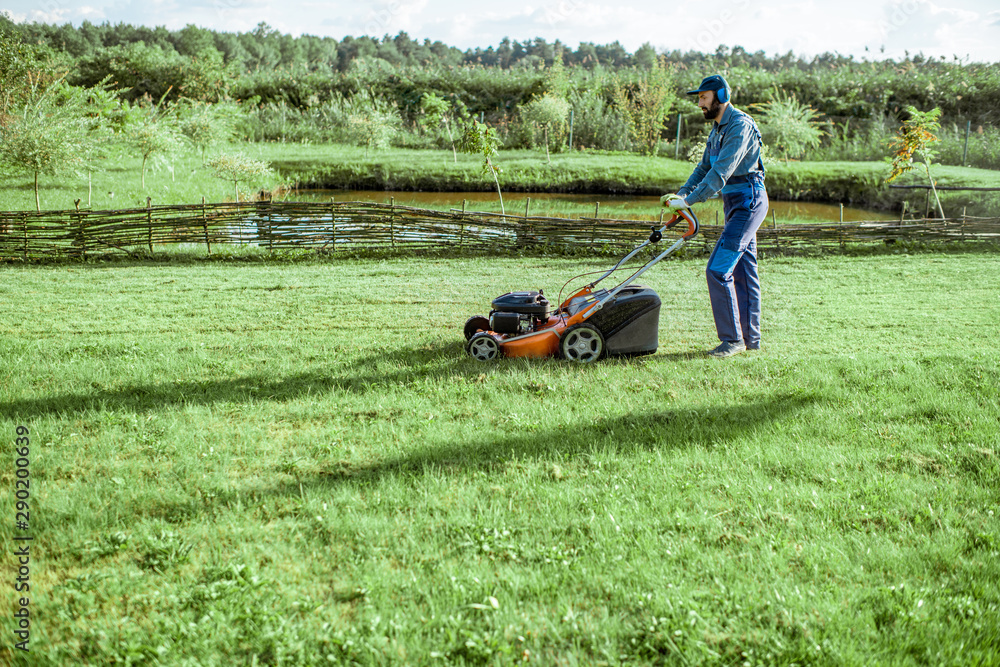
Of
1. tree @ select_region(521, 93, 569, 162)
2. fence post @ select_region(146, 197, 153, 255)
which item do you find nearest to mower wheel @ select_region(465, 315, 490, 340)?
fence post @ select_region(146, 197, 153, 255)

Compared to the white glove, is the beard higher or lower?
higher

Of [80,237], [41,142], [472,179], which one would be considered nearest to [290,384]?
[80,237]

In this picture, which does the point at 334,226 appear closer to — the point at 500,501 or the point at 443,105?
the point at 500,501

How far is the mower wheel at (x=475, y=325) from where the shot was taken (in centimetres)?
604

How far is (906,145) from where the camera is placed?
14.6m

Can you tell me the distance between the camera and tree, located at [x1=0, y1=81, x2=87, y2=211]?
43.8ft

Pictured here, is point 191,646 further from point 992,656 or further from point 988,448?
point 988,448

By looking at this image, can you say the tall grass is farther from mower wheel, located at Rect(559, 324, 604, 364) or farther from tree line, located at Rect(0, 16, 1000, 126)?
mower wheel, located at Rect(559, 324, 604, 364)

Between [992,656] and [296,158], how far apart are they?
2636 centimetres

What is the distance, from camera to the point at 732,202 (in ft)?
18.6

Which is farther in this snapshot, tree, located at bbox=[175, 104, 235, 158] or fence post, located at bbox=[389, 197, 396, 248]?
tree, located at bbox=[175, 104, 235, 158]

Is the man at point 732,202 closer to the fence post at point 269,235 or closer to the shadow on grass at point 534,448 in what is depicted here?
the shadow on grass at point 534,448

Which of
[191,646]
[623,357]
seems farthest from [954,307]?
[191,646]

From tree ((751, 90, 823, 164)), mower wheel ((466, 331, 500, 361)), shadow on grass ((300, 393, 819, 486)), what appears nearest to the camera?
shadow on grass ((300, 393, 819, 486))
